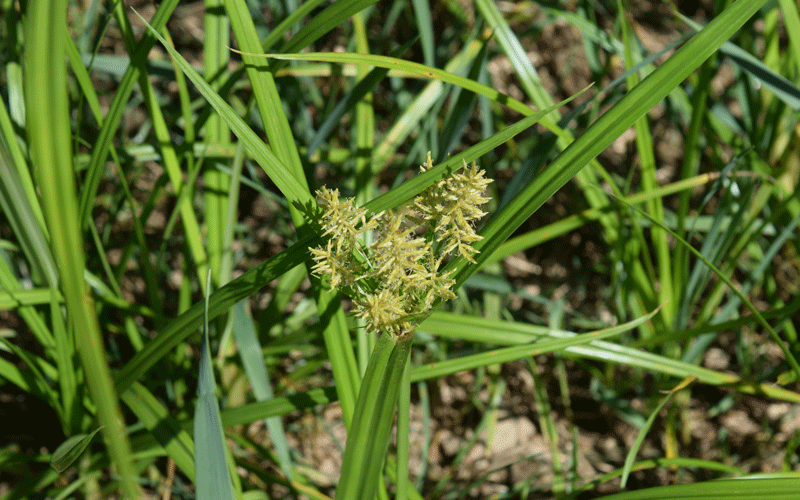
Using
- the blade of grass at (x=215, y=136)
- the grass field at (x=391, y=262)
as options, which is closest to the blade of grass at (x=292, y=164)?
the grass field at (x=391, y=262)

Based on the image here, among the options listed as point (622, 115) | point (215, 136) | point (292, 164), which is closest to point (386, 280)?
point (292, 164)

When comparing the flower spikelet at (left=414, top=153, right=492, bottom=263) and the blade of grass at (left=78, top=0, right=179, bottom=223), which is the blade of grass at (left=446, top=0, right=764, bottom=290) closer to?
the flower spikelet at (left=414, top=153, right=492, bottom=263)

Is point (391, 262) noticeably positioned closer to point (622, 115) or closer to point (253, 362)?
point (622, 115)

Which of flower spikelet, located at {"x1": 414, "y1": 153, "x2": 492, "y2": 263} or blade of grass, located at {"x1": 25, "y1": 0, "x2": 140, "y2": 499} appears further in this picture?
flower spikelet, located at {"x1": 414, "y1": 153, "x2": 492, "y2": 263}

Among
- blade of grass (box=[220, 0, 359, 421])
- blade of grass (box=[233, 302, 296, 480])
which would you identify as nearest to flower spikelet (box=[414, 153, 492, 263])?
blade of grass (box=[220, 0, 359, 421])

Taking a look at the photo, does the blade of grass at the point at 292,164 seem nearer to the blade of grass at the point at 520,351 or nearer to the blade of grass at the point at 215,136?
the blade of grass at the point at 520,351

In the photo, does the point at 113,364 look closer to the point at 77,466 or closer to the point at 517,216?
the point at 77,466

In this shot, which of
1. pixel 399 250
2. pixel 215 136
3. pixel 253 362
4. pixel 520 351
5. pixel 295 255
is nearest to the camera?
pixel 399 250
